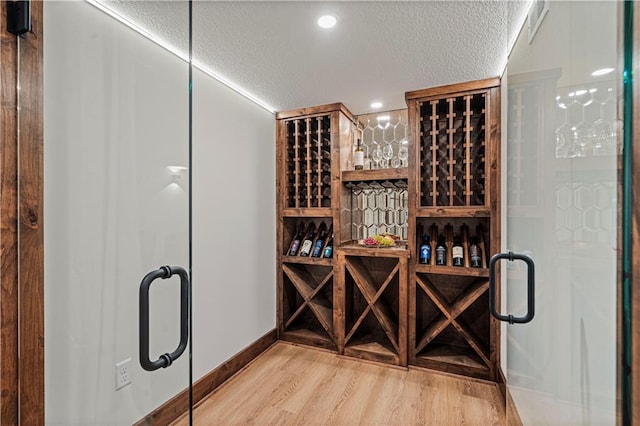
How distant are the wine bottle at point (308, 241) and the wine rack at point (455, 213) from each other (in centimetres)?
99

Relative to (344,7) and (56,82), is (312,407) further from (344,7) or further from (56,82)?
(344,7)

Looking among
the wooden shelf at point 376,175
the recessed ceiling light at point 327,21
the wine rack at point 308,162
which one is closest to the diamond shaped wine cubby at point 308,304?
the wine rack at point 308,162

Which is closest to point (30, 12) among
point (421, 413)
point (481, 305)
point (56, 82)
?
point (56, 82)

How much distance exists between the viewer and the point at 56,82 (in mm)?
963

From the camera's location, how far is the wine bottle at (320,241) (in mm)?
2908

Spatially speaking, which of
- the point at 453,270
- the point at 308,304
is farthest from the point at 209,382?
the point at 453,270

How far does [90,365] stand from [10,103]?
0.89 m

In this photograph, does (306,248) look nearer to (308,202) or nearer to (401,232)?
(308,202)

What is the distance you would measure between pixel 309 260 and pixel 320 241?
22cm

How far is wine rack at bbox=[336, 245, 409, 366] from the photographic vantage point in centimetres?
250

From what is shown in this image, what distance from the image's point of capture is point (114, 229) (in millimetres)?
1096

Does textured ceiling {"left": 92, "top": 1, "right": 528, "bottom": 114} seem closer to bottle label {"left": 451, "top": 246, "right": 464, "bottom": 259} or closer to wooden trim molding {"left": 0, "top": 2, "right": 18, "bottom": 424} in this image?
wooden trim molding {"left": 0, "top": 2, "right": 18, "bottom": 424}

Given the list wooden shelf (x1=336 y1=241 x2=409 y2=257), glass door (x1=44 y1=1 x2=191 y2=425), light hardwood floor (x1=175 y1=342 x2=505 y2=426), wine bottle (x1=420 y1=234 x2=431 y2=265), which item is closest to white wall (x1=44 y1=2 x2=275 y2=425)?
glass door (x1=44 y1=1 x2=191 y2=425)

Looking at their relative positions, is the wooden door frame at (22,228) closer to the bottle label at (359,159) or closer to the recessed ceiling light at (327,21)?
the recessed ceiling light at (327,21)
